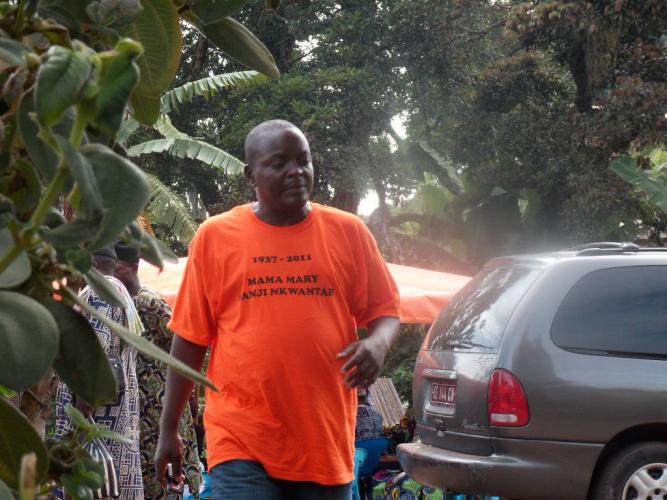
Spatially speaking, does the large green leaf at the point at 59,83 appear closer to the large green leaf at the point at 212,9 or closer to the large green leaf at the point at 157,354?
the large green leaf at the point at 157,354

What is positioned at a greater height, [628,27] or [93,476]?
[628,27]

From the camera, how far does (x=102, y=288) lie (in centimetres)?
72

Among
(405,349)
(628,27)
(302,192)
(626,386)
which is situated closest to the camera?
(302,192)

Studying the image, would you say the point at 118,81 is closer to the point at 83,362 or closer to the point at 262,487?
the point at 83,362

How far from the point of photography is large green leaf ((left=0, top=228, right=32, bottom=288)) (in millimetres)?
659

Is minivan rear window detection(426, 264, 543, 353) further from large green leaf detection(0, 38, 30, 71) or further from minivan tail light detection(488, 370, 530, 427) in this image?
large green leaf detection(0, 38, 30, 71)

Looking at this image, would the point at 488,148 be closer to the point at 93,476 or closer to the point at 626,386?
the point at 626,386

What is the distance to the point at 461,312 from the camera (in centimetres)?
648

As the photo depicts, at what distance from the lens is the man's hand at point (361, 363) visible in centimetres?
317

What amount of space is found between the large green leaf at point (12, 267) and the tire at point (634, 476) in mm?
5363

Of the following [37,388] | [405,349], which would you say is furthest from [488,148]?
[37,388]

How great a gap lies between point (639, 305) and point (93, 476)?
17.9 feet

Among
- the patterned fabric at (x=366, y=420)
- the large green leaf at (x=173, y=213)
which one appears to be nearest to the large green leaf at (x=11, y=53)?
the patterned fabric at (x=366, y=420)

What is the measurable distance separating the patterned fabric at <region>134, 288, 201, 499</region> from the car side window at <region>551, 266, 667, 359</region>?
2021 mm
